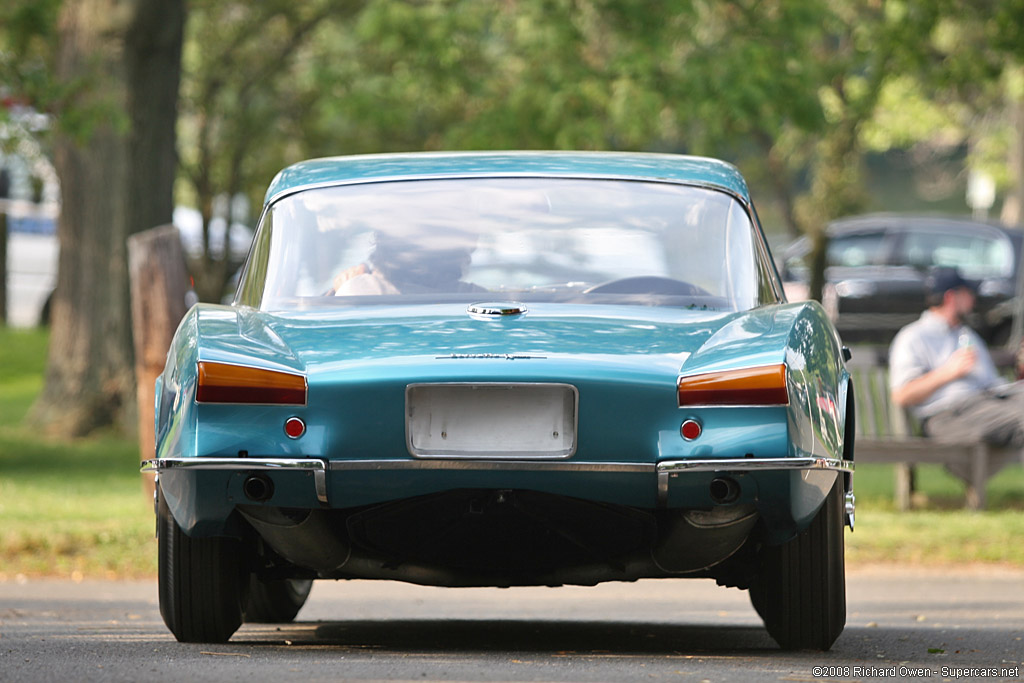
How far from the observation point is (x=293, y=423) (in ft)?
15.6

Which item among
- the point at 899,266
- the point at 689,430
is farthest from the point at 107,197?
the point at 689,430

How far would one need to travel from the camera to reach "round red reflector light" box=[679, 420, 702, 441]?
4.71 m

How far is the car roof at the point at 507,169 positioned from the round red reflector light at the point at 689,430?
133cm

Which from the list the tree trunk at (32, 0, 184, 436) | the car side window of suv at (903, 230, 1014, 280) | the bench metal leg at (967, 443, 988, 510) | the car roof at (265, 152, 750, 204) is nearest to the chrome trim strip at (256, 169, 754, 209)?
the car roof at (265, 152, 750, 204)

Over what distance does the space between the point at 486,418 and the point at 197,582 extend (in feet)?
3.91

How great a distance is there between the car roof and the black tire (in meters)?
1.58

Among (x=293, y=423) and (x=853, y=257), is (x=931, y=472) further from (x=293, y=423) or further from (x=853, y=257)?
(x=293, y=423)

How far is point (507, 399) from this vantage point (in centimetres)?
474

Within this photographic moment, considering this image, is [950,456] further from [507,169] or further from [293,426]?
[293,426]

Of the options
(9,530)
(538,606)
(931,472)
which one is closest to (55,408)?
(9,530)

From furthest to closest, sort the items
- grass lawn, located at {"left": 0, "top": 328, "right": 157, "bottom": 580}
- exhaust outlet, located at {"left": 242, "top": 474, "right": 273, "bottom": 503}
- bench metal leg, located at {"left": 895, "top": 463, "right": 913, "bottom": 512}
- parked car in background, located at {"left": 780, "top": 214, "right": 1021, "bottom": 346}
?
parked car in background, located at {"left": 780, "top": 214, "right": 1021, "bottom": 346} < bench metal leg, located at {"left": 895, "top": 463, "right": 913, "bottom": 512} < grass lawn, located at {"left": 0, "top": 328, "right": 157, "bottom": 580} < exhaust outlet, located at {"left": 242, "top": 474, "right": 273, "bottom": 503}

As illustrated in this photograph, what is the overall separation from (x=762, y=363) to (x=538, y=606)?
3.84 m

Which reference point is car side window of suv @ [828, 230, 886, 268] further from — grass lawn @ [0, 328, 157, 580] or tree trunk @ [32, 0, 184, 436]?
grass lawn @ [0, 328, 157, 580]

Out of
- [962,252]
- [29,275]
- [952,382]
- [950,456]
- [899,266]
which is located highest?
[29,275]
